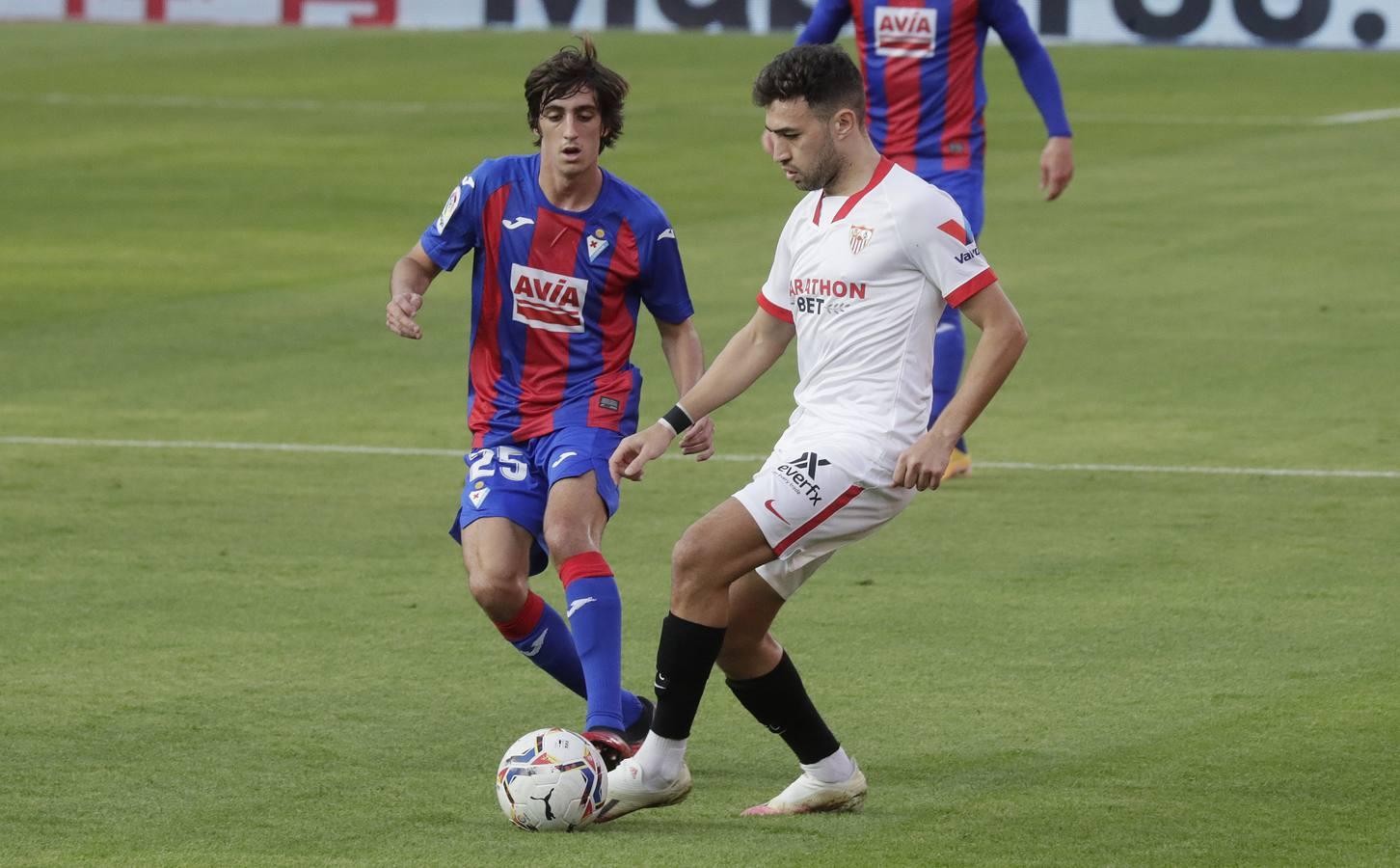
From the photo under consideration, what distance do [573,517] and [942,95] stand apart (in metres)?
4.69

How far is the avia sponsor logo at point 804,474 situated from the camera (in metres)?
5.82

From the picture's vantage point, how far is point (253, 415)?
12047 millimetres

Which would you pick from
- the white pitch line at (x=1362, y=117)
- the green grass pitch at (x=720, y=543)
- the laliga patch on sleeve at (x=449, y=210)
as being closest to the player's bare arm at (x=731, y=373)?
the green grass pitch at (x=720, y=543)

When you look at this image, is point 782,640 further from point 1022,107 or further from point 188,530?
point 1022,107

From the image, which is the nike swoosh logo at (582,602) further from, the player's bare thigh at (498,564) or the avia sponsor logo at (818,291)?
the avia sponsor logo at (818,291)

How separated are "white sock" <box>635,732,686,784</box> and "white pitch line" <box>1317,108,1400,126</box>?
21.0 meters

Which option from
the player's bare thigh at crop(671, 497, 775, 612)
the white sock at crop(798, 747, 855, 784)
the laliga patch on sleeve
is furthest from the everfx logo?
the laliga patch on sleeve

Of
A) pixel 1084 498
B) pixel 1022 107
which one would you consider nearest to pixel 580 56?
pixel 1084 498

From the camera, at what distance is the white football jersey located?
19.4ft

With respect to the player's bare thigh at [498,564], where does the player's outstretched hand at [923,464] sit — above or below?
above

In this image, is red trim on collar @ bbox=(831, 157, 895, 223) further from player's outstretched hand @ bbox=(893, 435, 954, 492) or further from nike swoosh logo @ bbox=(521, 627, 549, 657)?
nike swoosh logo @ bbox=(521, 627, 549, 657)

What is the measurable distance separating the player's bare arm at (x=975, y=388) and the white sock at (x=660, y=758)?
0.85 meters

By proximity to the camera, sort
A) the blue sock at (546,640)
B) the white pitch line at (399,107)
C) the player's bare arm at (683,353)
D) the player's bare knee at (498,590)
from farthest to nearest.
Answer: the white pitch line at (399,107), the player's bare arm at (683,353), the blue sock at (546,640), the player's bare knee at (498,590)

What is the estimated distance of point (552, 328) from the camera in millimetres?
6973
